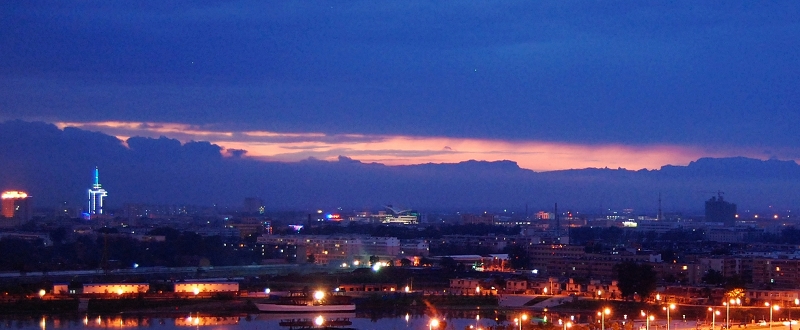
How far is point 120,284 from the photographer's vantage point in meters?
18.7

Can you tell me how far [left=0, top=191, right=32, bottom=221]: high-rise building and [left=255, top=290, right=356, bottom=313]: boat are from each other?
32.4 metres

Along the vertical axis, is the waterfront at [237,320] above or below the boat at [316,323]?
below

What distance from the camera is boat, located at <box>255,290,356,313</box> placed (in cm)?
1644

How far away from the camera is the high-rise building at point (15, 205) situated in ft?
155

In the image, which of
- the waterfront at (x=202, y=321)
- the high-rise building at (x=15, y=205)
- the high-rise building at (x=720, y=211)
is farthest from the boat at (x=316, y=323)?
the high-rise building at (x=720, y=211)

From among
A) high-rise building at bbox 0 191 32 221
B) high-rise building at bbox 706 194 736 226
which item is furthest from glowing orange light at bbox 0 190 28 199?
high-rise building at bbox 706 194 736 226

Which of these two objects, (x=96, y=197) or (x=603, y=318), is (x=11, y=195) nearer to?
(x=96, y=197)

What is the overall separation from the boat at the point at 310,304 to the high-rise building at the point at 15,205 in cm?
3244

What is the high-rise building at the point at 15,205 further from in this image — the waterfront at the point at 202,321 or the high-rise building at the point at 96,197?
the waterfront at the point at 202,321

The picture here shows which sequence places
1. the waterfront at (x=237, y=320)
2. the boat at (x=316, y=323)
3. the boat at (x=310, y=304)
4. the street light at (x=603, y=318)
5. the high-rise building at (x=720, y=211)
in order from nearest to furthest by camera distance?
1. the street light at (x=603, y=318)
2. the boat at (x=316, y=323)
3. the waterfront at (x=237, y=320)
4. the boat at (x=310, y=304)
5. the high-rise building at (x=720, y=211)

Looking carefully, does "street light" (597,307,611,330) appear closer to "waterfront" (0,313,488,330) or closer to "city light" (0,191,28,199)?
"waterfront" (0,313,488,330)

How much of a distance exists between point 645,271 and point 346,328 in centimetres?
601

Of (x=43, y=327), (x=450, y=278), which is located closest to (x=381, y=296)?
(x=450, y=278)

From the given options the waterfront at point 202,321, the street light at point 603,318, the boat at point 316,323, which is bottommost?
the waterfront at point 202,321
